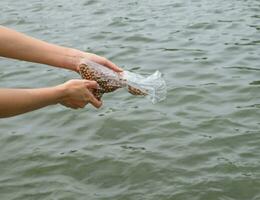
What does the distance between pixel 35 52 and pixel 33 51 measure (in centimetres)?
1

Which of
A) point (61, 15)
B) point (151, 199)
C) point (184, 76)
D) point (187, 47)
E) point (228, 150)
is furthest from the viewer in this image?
point (61, 15)

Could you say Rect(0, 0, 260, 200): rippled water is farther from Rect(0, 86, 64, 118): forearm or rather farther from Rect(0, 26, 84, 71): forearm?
Rect(0, 86, 64, 118): forearm

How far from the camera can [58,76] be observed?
23.0 feet

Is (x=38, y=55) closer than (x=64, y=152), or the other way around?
(x=38, y=55)

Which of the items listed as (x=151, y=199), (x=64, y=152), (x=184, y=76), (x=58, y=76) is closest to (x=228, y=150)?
(x=151, y=199)

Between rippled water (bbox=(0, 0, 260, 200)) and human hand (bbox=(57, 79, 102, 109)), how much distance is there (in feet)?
4.06

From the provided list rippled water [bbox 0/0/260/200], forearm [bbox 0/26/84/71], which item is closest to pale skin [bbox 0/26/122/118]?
forearm [bbox 0/26/84/71]

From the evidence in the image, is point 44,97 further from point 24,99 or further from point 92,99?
point 92,99

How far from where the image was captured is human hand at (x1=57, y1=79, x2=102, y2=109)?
328 centimetres

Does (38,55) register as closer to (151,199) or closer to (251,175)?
(151,199)

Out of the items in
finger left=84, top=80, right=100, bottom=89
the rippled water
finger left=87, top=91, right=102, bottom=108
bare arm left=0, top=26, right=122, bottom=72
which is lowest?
the rippled water

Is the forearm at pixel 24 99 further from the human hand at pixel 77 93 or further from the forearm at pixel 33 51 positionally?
the forearm at pixel 33 51

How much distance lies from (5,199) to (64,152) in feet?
2.74

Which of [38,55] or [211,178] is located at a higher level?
[38,55]
